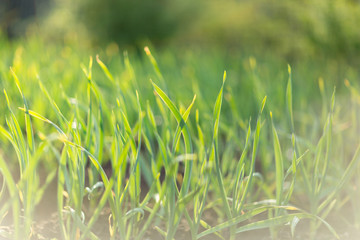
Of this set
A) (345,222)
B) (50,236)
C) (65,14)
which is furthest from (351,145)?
(65,14)

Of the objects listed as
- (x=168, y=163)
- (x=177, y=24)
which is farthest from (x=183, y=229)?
(x=177, y=24)

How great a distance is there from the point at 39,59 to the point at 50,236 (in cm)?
163

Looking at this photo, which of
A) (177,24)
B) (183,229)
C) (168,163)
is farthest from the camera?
(177,24)

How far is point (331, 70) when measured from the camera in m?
2.81

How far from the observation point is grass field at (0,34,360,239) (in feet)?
2.69

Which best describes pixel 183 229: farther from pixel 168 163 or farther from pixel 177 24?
pixel 177 24

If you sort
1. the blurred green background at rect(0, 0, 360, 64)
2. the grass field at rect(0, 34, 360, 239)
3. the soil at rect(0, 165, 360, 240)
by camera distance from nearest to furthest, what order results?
the grass field at rect(0, 34, 360, 239) → the soil at rect(0, 165, 360, 240) → the blurred green background at rect(0, 0, 360, 64)

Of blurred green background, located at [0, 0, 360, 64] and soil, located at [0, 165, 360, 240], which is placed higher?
soil, located at [0, 165, 360, 240]

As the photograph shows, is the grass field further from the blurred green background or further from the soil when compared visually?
the blurred green background

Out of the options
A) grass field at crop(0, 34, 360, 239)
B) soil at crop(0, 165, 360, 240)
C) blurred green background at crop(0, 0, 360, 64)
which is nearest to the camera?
grass field at crop(0, 34, 360, 239)

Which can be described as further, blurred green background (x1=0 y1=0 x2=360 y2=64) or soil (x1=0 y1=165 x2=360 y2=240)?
blurred green background (x1=0 y1=0 x2=360 y2=64)

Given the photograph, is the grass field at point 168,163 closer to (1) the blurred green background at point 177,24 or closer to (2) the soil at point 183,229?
(2) the soil at point 183,229

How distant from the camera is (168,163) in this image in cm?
87

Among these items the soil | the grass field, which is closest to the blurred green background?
the grass field
